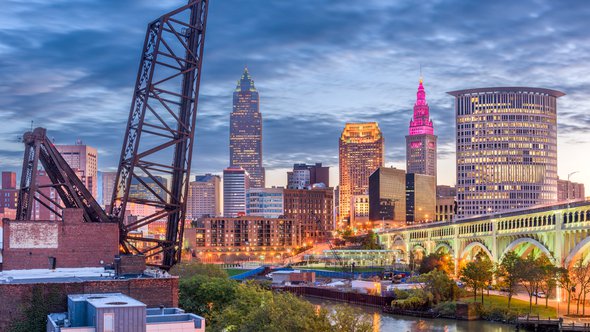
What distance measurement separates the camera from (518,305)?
83.5 metres

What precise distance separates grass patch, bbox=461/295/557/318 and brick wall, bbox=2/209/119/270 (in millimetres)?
45227

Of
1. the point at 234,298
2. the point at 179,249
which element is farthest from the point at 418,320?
the point at 179,249

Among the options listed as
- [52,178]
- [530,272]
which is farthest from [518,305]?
[52,178]

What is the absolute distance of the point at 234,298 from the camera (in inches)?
2174

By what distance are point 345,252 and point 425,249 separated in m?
17.1

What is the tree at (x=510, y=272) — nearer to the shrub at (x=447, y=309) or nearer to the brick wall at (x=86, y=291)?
the shrub at (x=447, y=309)

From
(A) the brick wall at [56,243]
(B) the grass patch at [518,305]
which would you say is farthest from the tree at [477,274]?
(A) the brick wall at [56,243]

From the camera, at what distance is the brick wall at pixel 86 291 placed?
34.5 m

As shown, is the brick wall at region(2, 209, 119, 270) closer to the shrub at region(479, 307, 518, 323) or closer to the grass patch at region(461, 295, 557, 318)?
the grass patch at region(461, 295, 557, 318)

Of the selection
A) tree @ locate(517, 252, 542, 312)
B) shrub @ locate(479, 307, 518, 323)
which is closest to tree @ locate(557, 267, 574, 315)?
tree @ locate(517, 252, 542, 312)

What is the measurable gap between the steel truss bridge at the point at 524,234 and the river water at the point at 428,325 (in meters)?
16.6

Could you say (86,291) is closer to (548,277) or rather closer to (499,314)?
(499,314)

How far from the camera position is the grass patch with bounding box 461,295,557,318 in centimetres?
7662

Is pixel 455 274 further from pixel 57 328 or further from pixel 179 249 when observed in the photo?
pixel 57 328
